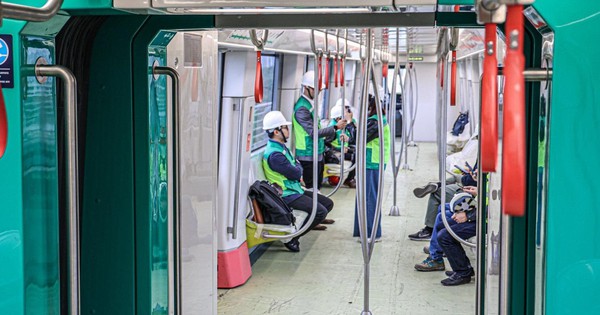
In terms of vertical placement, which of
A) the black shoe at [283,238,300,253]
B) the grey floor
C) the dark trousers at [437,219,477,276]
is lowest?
the grey floor

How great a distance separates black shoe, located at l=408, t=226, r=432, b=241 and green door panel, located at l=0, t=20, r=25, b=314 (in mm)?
7131

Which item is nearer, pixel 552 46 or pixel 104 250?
pixel 552 46

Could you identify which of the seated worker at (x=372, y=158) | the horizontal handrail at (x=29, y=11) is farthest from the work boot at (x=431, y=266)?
the horizontal handrail at (x=29, y=11)

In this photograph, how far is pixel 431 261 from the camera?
7.47 meters

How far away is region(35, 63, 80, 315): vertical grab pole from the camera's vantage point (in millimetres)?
1933

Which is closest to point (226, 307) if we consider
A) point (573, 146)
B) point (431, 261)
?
point (431, 261)

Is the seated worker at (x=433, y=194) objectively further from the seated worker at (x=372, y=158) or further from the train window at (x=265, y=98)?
the train window at (x=265, y=98)

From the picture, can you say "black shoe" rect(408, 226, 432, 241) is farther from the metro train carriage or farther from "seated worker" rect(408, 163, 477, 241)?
the metro train carriage

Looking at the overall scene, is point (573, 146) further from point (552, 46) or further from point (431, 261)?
point (431, 261)

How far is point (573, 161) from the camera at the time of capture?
1.79m

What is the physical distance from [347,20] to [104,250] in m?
1.10

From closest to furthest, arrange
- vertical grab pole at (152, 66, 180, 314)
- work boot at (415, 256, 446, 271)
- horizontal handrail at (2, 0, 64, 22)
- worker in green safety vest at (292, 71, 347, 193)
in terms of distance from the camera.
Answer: horizontal handrail at (2, 0, 64, 22) → vertical grab pole at (152, 66, 180, 314) → work boot at (415, 256, 446, 271) → worker in green safety vest at (292, 71, 347, 193)

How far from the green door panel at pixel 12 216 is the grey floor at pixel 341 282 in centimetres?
428

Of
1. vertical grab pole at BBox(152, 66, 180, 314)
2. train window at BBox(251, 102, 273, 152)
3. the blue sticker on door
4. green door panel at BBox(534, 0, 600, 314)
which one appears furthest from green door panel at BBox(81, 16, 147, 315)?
train window at BBox(251, 102, 273, 152)
